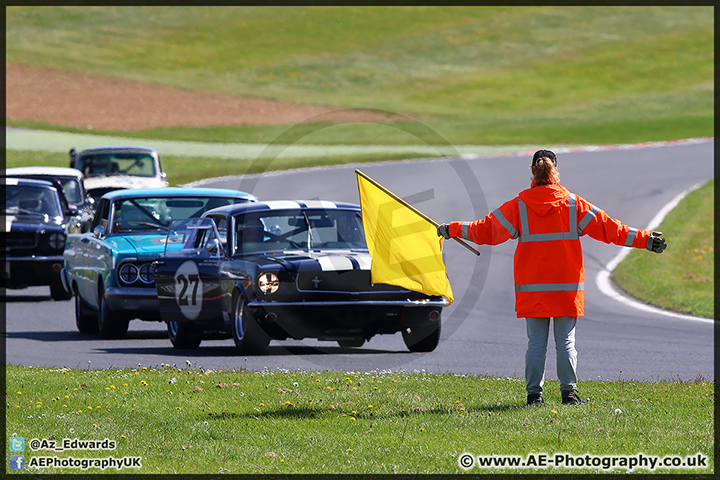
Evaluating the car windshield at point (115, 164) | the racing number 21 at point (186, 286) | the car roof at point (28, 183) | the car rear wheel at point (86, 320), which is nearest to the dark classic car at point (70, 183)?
the car roof at point (28, 183)

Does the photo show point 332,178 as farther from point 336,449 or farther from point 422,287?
point 336,449

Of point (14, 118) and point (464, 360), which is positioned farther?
point (14, 118)

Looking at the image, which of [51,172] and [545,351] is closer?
[545,351]

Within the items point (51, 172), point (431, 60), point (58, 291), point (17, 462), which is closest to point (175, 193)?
point (58, 291)

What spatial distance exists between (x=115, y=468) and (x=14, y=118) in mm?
46004


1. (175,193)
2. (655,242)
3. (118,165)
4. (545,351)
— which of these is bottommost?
(545,351)

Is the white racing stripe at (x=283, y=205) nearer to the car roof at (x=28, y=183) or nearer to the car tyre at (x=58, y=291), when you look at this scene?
the car tyre at (x=58, y=291)

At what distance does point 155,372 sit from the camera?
10039 mm

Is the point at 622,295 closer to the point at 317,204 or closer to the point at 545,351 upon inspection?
the point at 317,204

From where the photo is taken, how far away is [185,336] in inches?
492

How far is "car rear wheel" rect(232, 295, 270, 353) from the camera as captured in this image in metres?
11.4

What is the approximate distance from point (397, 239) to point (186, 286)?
361 centimetres

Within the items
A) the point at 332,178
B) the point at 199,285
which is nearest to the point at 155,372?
the point at 199,285

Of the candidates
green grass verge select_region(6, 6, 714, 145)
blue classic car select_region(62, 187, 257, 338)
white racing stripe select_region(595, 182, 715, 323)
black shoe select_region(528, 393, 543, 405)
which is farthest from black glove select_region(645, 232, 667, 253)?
green grass verge select_region(6, 6, 714, 145)
